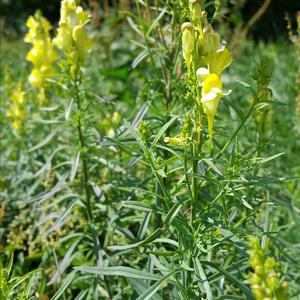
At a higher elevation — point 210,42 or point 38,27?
point 38,27

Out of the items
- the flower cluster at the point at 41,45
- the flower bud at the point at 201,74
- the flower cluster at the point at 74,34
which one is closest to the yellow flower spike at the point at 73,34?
the flower cluster at the point at 74,34

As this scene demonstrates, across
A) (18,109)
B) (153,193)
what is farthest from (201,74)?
(18,109)

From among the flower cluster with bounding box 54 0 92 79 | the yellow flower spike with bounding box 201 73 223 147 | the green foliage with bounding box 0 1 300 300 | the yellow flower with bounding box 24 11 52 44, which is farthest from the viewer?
the yellow flower with bounding box 24 11 52 44

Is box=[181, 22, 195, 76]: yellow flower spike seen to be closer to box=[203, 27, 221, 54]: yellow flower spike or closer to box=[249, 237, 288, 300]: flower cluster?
box=[203, 27, 221, 54]: yellow flower spike

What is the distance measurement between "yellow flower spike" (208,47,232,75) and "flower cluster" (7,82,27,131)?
2.10m

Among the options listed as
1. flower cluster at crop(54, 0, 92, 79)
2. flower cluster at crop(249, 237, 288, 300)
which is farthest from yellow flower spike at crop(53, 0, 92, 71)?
flower cluster at crop(249, 237, 288, 300)

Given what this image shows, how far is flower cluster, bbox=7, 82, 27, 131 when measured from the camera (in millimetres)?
3514

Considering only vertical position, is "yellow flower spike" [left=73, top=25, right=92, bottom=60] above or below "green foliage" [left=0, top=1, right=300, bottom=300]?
above

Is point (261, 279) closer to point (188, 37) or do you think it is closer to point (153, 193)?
point (153, 193)

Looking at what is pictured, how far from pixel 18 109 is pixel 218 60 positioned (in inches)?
86.1

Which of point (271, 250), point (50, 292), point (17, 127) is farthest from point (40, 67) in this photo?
point (271, 250)

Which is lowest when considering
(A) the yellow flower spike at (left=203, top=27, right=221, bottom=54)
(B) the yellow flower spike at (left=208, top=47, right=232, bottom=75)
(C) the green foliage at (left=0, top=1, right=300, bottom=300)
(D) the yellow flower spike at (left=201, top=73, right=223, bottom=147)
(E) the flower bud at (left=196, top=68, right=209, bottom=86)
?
(C) the green foliage at (left=0, top=1, right=300, bottom=300)

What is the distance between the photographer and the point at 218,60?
1.65 m

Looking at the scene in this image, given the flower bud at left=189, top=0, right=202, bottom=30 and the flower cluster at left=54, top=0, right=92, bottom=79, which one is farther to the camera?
the flower cluster at left=54, top=0, right=92, bottom=79
